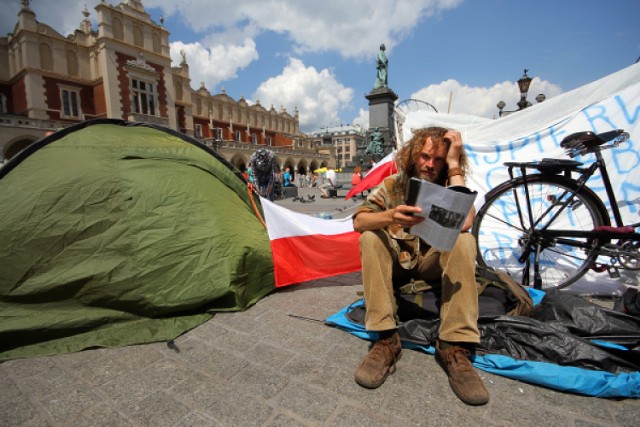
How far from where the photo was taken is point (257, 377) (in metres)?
1.66

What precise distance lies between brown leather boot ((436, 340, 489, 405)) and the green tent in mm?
1574

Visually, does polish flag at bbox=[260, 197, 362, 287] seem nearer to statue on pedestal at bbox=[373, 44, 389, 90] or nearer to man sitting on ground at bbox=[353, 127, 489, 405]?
man sitting on ground at bbox=[353, 127, 489, 405]

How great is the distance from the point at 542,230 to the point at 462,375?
1.70 meters

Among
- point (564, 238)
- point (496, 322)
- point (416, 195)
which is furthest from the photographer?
point (564, 238)

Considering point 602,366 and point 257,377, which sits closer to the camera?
point 602,366

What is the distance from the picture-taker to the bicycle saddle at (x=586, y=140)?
2535 mm

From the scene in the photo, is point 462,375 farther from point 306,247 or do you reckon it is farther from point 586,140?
point 586,140

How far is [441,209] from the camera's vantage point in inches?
55.2

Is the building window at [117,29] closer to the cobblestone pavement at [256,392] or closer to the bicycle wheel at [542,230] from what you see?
the cobblestone pavement at [256,392]

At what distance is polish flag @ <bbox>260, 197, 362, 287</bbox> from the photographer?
119 inches

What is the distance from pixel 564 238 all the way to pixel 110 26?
113ft

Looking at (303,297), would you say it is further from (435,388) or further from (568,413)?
(568,413)

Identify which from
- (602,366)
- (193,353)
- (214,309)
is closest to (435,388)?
(602,366)

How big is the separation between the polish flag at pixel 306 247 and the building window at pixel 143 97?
101 feet
